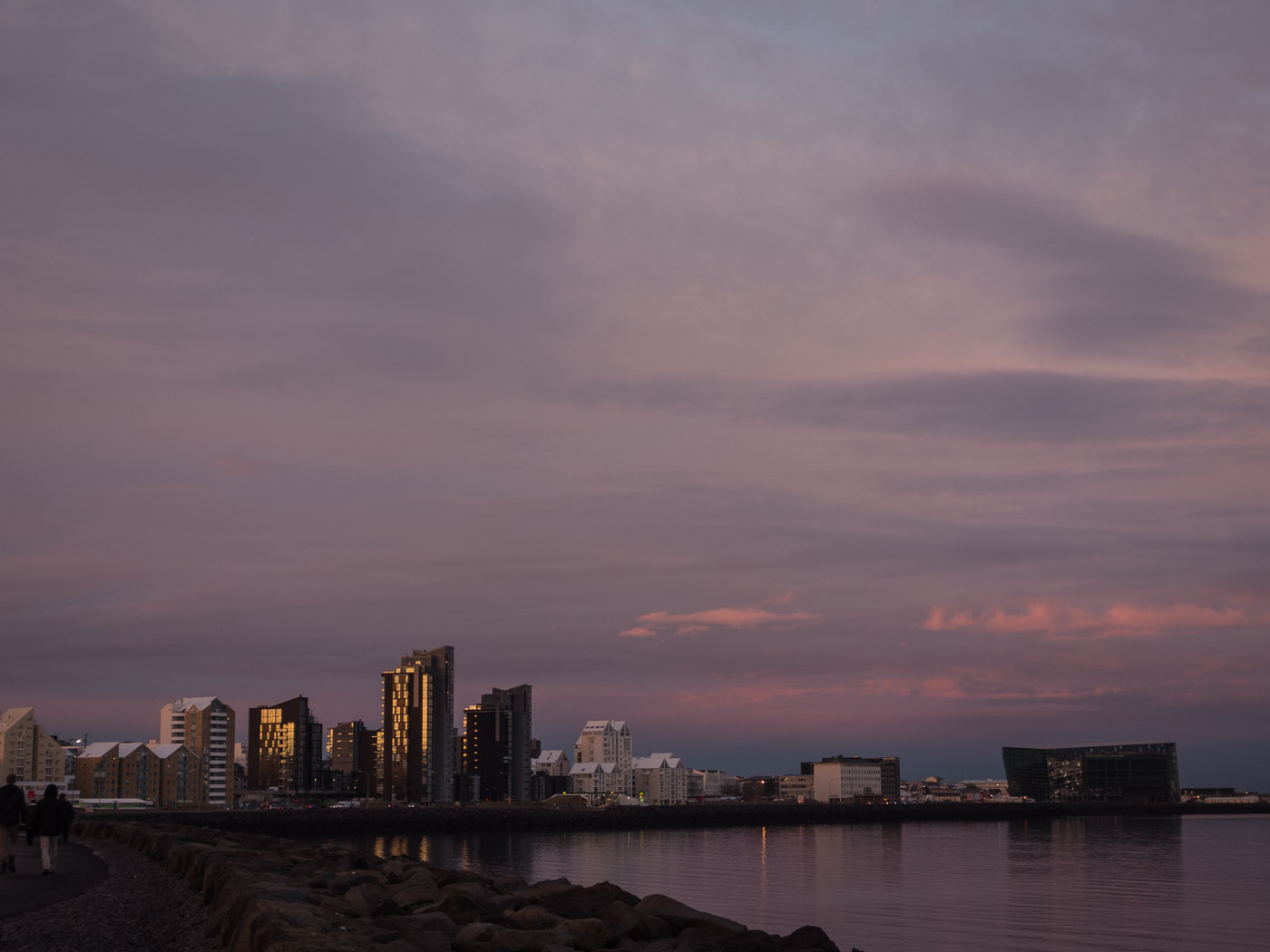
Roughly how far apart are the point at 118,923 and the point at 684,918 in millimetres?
14264

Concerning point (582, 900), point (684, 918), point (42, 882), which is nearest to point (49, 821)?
point (42, 882)

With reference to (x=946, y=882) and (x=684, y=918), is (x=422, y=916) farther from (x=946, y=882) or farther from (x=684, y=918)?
(x=946, y=882)

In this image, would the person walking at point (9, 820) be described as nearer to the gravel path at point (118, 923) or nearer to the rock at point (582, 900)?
the gravel path at point (118, 923)

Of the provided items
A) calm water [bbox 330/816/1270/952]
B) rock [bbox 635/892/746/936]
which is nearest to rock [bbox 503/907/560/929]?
rock [bbox 635/892/746/936]

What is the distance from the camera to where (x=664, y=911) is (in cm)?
3262

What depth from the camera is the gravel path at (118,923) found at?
68.2 feet

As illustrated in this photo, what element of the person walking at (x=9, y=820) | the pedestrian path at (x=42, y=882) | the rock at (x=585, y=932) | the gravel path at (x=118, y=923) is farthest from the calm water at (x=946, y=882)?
the person walking at (x=9, y=820)

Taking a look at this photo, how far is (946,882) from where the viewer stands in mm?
82750

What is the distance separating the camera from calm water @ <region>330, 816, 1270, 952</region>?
5462cm

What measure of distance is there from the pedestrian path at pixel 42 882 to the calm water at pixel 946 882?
29.0 m

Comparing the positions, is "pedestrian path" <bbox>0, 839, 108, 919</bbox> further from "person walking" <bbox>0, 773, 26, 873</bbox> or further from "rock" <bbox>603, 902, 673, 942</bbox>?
"rock" <bbox>603, 902, 673, 942</bbox>

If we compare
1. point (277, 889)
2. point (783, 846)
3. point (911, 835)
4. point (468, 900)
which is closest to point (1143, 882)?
point (783, 846)

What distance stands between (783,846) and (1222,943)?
89.5m

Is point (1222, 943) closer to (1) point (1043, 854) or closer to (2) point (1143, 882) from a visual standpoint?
(2) point (1143, 882)
